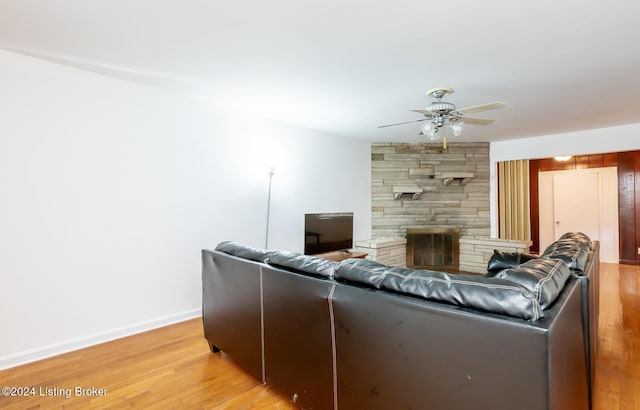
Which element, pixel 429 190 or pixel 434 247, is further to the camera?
pixel 429 190

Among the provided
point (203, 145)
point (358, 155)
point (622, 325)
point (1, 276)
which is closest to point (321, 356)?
point (1, 276)

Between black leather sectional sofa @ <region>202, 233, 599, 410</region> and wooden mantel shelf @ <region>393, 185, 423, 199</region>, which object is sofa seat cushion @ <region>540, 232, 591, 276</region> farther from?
wooden mantel shelf @ <region>393, 185, 423, 199</region>

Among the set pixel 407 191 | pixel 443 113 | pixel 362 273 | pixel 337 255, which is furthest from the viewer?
pixel 407 191

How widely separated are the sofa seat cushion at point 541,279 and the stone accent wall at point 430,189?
4.52 meters

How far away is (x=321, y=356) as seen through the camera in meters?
1.57

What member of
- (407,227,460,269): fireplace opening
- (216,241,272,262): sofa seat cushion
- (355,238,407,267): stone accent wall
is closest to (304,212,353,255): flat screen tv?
(355,238,407,267): stone accent wall

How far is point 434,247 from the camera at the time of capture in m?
5.71

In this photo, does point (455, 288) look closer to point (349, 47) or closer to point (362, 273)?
point (362, 273)

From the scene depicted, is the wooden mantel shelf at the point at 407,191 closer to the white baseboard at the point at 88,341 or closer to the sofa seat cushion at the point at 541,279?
the white baseboard at the point at 88,341

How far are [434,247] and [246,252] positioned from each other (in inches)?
174

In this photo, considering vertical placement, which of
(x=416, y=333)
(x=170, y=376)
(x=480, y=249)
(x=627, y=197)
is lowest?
(x=170, y=376)

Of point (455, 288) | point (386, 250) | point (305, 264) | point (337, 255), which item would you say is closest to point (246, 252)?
point (305, 264)

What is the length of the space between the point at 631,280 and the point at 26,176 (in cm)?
783

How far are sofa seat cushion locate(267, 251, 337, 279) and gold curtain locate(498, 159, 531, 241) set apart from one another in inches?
228
